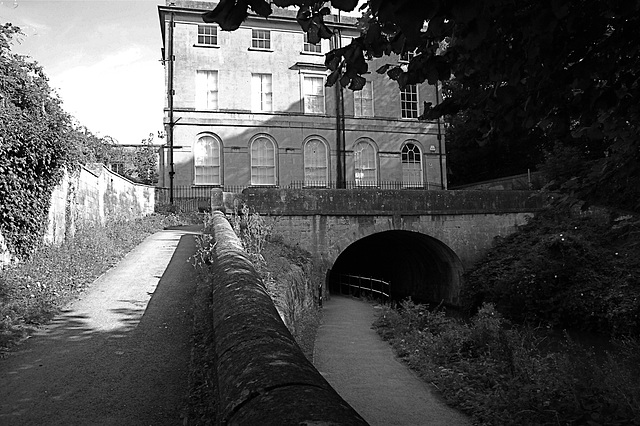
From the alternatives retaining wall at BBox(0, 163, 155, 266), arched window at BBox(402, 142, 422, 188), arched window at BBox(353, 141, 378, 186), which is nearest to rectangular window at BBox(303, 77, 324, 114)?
arched window at BBox(353, 141, 378, 186)

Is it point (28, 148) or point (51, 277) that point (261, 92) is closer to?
point (28, 148)

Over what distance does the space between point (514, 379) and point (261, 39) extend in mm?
22653

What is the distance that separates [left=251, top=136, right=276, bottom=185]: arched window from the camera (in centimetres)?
2503

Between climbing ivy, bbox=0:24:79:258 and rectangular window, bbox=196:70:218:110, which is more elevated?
rectangular window, bbox=196:70:218:110

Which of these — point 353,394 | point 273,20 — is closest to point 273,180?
point 273,20

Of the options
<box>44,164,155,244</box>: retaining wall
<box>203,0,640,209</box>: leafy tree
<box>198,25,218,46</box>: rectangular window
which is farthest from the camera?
<box>198,25,218,46</box>: rectangular window

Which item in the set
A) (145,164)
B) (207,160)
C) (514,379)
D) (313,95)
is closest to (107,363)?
(514,379)

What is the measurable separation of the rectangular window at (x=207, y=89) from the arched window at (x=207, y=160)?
1640mm

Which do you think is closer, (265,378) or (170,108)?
(265,378)

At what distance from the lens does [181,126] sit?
946 inches

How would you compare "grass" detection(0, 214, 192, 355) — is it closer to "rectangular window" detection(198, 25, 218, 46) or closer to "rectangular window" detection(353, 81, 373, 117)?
"rectangular window" detection(198, 25, 218, 46)

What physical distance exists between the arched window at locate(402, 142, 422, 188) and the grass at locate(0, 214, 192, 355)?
57.0 feet

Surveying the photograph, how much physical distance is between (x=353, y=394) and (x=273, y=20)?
22196mm

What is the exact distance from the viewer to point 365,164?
88.3ft
